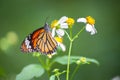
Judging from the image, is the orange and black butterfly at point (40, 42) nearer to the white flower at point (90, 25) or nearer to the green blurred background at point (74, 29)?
the white flower at point (90, 25)

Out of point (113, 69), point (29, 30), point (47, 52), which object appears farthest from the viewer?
point (29, 30)

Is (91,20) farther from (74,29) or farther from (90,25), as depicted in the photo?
(74,29)

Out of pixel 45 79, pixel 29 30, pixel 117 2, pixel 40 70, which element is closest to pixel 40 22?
pixel 29 30

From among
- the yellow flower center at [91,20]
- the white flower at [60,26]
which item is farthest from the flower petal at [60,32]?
the yellow flower center at [91,20]

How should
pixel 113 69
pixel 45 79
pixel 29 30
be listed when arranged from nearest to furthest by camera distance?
pixel 45 79, pixel 113 69, pixel 29 30

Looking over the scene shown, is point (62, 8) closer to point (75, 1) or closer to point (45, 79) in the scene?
point (75, 1)

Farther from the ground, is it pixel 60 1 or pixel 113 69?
pixel 60 1

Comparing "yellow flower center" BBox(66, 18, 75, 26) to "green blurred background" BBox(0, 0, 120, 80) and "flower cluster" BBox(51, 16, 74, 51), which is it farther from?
"green blurred background" BBox(0, 0, 120, 80)
